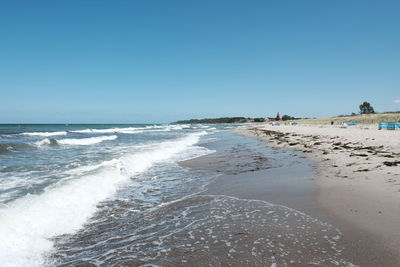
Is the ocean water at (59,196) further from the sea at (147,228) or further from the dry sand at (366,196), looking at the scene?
the dry sand at (366,196)

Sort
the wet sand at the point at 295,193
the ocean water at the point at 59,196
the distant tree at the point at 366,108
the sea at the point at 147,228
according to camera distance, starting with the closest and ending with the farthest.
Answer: the wet sand at the point at 295,193, the sea at the point at 147,228, the ocean water at the point at 59,196, the distant tree at the point at 366,108

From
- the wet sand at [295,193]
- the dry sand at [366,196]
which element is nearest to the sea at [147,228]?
the wet sand at [295,193]

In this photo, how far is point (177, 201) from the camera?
6660 mm

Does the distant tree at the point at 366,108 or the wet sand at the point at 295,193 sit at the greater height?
the distant tree at the point at 366,108

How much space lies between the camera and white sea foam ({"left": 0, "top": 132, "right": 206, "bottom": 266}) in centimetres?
407

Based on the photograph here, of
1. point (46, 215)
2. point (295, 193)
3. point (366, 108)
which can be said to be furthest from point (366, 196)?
point (366, 108)

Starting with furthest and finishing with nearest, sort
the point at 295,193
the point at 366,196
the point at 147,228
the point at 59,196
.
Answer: the point at 295,193 → the point at 59,196 → the point at 366,196 → the point at 147,228

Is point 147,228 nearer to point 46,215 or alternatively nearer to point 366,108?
point 46,215

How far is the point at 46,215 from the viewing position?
5.56 metres

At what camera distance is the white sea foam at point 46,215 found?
160 inches

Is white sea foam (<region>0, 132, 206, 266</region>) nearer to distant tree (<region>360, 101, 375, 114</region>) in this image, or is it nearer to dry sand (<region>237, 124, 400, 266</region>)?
dry sand (<region>237, 124, 400, 266</region>)

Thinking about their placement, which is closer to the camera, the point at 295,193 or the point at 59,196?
the point at 59,196

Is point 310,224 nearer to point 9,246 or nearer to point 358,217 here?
point 358,217

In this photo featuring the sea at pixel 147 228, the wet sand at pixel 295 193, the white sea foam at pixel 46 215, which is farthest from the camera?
the white sea foam at pixel 46 215
